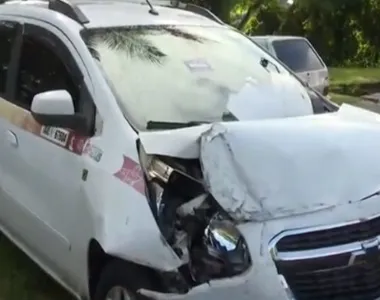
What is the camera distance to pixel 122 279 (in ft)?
12.4

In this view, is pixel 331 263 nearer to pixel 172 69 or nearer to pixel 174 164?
pixel 174 164

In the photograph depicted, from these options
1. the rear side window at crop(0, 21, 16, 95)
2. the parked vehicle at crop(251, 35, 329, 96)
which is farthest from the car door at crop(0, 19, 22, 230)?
A: the parked vehicle at crop(251, 35, 329, 96)

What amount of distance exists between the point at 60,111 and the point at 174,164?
857 mm

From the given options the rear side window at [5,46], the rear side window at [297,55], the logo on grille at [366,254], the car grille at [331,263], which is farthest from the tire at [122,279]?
the rear side window at [297,55]

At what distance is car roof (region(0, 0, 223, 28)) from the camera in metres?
4.85

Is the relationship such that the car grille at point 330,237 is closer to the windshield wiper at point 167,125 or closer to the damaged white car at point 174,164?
the damaged white car at point 174,164

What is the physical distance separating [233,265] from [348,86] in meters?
18.7

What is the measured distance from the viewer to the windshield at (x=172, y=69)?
425 centimetres

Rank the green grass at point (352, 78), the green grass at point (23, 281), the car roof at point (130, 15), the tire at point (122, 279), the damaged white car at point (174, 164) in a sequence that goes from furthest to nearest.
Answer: the green grass at point (352, 78) < the green grass at point (23, 281) < the car roof at point (130, 15) < the tire at point (122, 279) < the damaged white car at point (174, 164)

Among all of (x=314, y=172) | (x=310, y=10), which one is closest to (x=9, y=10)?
(x=314, y=172)

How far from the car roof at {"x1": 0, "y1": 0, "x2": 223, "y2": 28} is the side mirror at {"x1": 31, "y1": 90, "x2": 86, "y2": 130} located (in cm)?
64

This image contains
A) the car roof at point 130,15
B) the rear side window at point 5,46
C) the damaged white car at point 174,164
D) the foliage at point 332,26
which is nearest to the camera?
the damaged white car at point 174,164

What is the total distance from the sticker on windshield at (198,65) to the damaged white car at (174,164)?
1 cm

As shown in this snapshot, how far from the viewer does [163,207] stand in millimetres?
3625
